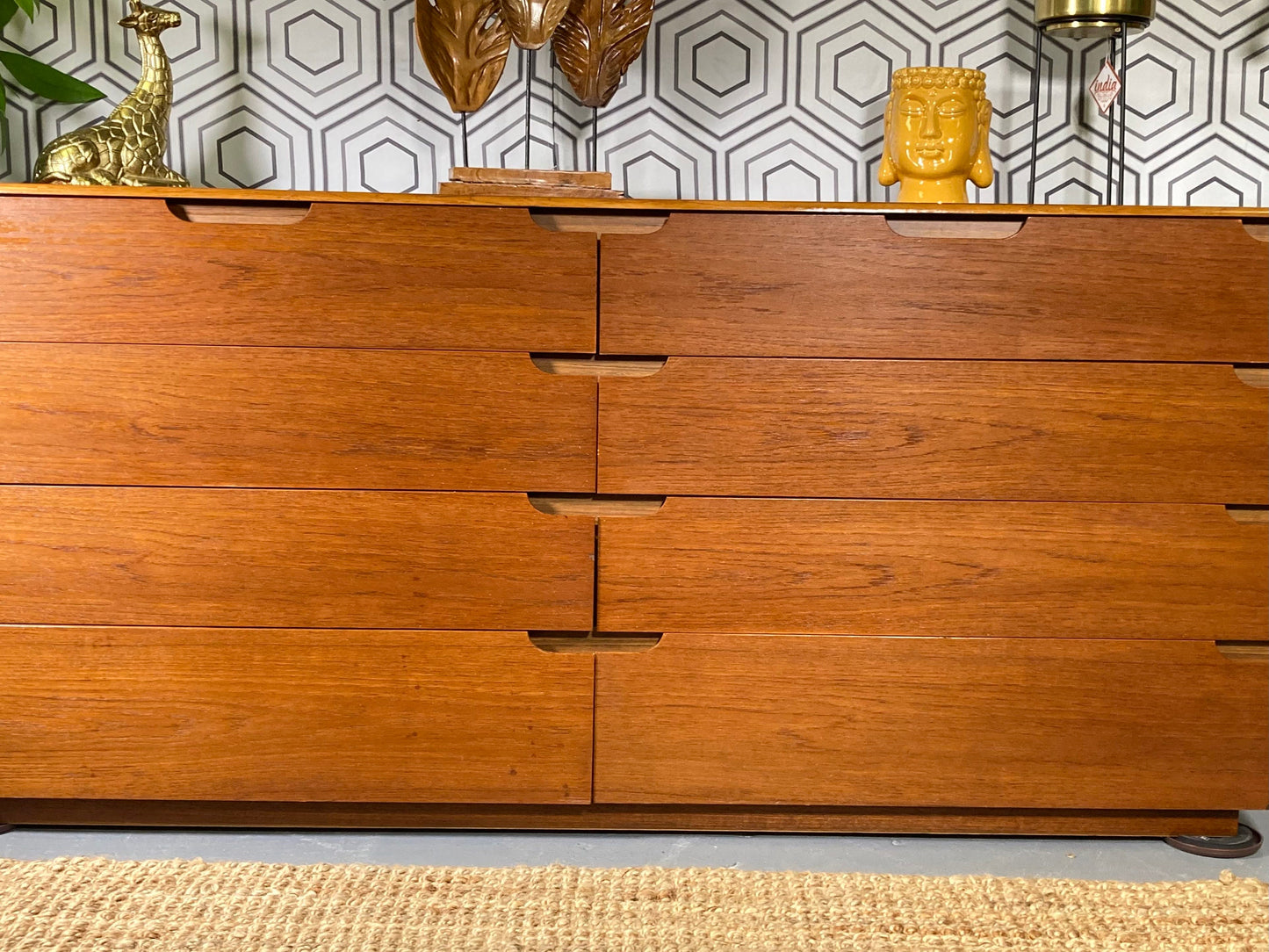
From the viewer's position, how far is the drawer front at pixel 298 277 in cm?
135

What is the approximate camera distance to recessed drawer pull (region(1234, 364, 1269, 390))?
1.39 m

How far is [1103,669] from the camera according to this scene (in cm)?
142

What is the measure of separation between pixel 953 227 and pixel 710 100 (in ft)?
1.97

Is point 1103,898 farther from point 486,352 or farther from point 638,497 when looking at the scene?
point 486,352

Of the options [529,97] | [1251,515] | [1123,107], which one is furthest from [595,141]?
[1251,515]

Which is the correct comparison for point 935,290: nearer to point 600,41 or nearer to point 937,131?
point 937,131

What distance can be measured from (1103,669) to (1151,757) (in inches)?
5.6

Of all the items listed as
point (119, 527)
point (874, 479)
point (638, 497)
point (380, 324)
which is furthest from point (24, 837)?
point (874, 479)

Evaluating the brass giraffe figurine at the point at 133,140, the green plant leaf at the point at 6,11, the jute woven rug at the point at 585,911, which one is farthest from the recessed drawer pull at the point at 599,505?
the green plant leaf at the point at 6,11

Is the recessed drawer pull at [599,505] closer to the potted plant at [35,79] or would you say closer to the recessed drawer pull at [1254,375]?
the recessed drawer pull at [1254,375]

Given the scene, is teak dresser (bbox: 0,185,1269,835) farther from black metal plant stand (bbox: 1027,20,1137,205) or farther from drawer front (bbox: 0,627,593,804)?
black metal plant stand (bbox: 1027,20,1137,205)

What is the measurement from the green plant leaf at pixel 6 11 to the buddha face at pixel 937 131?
4.52ft

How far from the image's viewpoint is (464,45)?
61.6 inches

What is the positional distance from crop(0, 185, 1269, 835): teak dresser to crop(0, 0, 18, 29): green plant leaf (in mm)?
504
